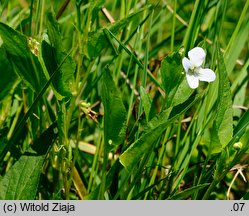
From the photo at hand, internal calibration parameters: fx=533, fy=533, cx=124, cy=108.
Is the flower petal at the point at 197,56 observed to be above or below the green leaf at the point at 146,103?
above

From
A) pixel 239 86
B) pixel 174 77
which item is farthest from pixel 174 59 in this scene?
pixel 239 86

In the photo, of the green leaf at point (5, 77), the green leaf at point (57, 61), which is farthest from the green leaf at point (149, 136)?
the green leaf at point (5, 77)

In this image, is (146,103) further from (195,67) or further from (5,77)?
(5,77)

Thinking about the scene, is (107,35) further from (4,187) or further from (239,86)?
(239,86)

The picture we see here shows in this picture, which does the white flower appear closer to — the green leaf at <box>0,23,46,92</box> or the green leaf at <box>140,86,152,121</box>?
the green leaf at <box>140,86,152,121</box>

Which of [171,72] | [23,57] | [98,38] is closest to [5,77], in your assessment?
[23,57]

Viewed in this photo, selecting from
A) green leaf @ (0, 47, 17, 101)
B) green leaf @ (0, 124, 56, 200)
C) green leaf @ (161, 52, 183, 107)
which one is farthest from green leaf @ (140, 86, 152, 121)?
green leaf @ (0, 47, 17, 101)

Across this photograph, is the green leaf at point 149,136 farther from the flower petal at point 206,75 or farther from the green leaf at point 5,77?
the green leaf at point 5,77
